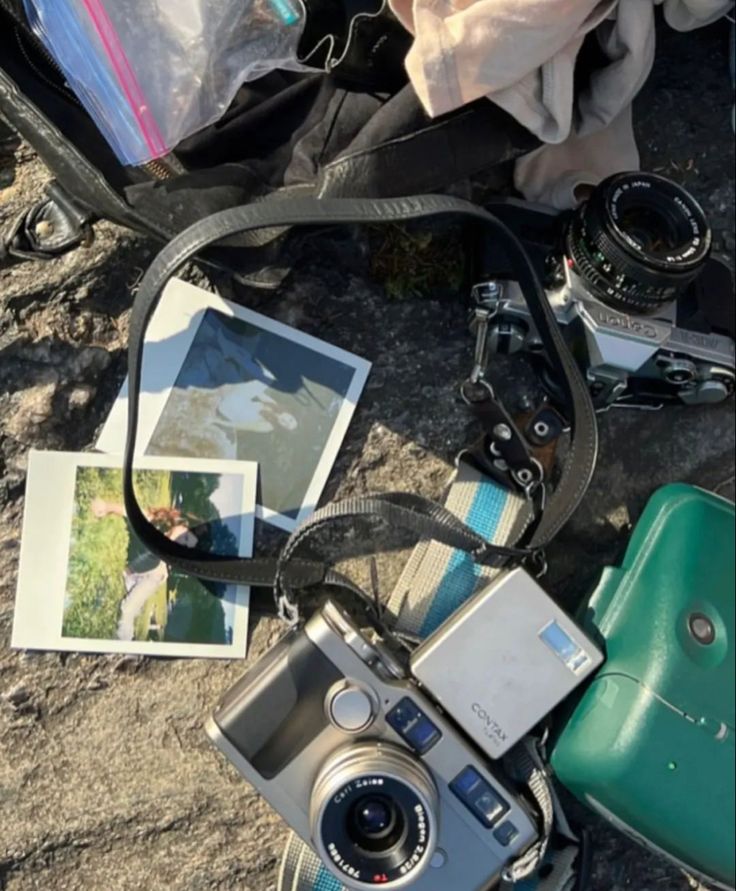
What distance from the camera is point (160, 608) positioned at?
3.49 feet

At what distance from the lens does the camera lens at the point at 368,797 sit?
0.92 m

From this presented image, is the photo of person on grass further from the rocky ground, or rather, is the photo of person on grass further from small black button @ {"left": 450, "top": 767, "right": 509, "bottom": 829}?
small black button @ {"left": 450, "top": 767, "right": 509, "bottom": 829}

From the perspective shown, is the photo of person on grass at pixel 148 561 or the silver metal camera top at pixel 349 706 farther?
the photo of person on grass at pixel 148 561

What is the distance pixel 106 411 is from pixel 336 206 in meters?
0.35

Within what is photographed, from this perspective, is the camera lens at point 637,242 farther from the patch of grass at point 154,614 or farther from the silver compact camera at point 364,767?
the patch of grass at point 154,614

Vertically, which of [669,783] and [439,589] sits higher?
[439,589]

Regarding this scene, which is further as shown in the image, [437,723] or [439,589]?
[439,589]

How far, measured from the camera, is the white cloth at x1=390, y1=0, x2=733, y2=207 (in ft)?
3.03

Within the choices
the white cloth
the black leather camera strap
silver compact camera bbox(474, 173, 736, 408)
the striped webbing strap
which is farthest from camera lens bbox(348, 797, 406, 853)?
the white cloth

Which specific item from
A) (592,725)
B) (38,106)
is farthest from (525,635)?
(38,106)

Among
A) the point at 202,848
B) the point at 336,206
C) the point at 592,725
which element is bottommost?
the point at 202,848

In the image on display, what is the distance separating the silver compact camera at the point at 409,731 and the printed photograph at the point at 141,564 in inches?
5.0

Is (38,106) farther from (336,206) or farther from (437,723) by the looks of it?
(437,723)

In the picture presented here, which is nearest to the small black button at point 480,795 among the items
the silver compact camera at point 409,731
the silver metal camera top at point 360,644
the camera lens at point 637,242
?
Answer: the silver compact camera at point 409,731
